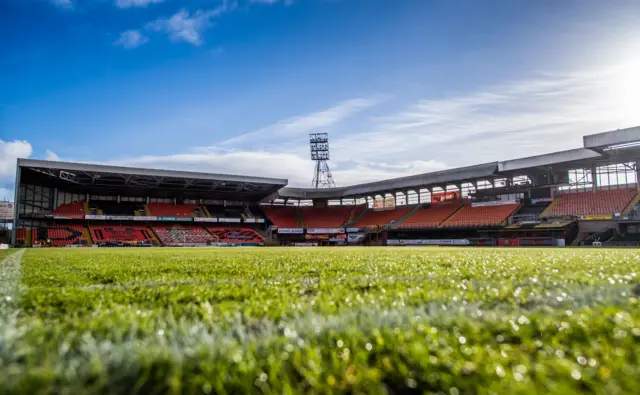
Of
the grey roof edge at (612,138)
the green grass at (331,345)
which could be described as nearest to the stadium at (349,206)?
the grey roof edge at (612,138)

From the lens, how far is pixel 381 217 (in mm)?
46219

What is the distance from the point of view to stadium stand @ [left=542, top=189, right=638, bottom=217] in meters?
29.2

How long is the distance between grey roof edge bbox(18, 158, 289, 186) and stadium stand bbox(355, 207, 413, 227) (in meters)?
12.6

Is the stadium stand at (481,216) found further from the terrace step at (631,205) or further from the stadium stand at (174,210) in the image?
the stadium stand at (174,210)

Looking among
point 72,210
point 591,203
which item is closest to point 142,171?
point 72,210

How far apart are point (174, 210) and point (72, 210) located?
10052 mm

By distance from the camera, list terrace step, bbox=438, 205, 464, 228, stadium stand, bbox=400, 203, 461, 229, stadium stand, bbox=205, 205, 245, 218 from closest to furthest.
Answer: terrace step, bbox=438, 205, 464, 228 → stadium stand, bbox=400, 203, 461, 229 → stadium stand, bbox=205, 205, 245, 218

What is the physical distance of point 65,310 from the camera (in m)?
1.96

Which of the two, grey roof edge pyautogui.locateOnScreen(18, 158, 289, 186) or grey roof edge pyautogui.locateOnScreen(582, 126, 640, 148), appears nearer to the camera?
grey roof edge pyautogui.locateOnScreen(582, 126, 640, 148)

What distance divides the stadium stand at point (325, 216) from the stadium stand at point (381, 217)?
276cm

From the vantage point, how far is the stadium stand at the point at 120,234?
1439 inches

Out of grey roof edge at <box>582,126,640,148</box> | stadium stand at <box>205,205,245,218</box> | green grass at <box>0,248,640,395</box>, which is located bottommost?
green grass at <box>0,248,640,395</box>

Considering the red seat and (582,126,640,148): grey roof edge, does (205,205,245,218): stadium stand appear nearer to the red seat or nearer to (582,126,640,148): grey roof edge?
the red seat

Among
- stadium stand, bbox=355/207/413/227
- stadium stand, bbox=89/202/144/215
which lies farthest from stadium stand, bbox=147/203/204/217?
stadium stand, bbox=355/207/413/227
